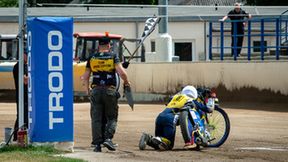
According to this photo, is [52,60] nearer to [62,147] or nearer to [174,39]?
[62,147]

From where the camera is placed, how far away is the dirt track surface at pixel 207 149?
1184 centimetres

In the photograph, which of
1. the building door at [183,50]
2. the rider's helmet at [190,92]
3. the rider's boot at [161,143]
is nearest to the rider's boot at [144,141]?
the rider's boot at [161,143]

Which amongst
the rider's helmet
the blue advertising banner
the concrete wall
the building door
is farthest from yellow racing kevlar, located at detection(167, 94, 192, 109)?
the building door

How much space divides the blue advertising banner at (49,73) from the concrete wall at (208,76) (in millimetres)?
12253

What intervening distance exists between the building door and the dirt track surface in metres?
16.1

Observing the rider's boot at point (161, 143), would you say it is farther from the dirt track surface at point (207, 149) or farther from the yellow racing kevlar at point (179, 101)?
the yellow racing kevlar at point (179, 101)

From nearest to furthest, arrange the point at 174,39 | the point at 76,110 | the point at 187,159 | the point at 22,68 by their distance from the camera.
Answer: the point at 187,159, the point at 22,68, the point at 76,110, the point at 174,39

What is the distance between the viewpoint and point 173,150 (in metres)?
12.8

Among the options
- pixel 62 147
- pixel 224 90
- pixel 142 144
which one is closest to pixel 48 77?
pixel 62 147

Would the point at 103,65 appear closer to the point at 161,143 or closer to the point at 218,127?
the point at 161,143

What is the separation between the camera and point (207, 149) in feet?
43.0

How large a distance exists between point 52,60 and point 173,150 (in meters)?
2.47

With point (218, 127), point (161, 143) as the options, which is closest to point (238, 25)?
point (218, 127)

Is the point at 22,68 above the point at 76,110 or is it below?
above
